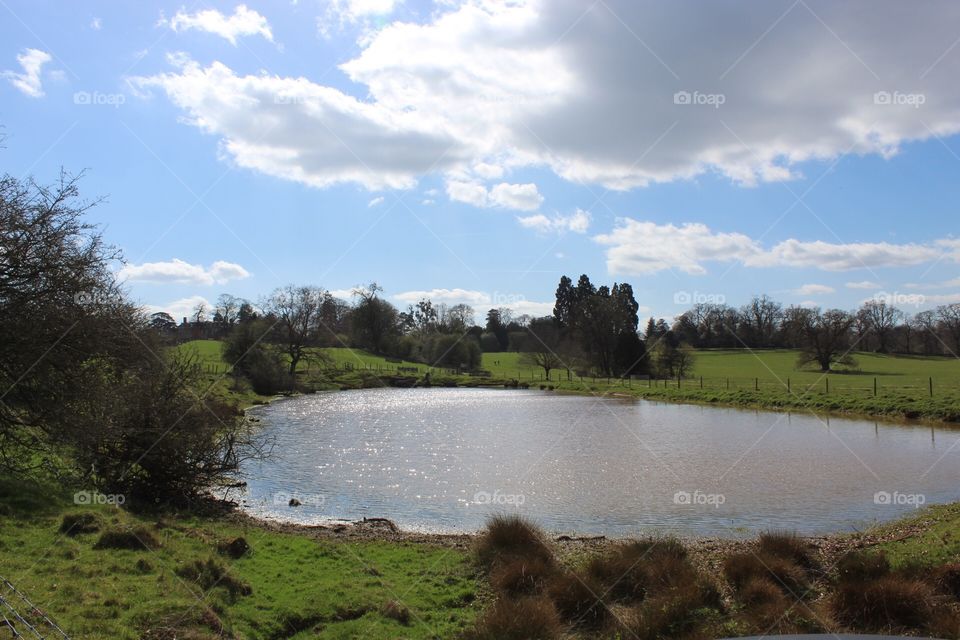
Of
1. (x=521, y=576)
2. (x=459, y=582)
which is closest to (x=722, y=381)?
(x=521, y=576)

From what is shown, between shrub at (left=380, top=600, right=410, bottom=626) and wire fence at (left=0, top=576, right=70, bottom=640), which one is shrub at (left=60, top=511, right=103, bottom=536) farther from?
shrub at (left=380, top=600, right=410, bottom=626)

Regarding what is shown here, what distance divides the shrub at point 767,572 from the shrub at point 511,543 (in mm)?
2933

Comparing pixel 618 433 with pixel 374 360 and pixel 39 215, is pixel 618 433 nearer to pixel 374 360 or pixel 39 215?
pixel 39 215

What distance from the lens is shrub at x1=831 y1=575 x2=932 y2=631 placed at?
8.17 m

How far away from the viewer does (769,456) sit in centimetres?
2469

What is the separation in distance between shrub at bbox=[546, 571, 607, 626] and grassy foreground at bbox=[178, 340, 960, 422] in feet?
53.8

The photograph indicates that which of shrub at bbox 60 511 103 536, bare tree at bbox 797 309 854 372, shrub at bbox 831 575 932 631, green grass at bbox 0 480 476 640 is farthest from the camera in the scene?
bare tree at bbox 797 309 854 372

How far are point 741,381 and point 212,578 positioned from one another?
194 feet

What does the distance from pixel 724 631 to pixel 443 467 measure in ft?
51.7

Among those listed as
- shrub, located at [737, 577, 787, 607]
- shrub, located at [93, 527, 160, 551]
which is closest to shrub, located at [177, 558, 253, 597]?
shrub, located at [93, 527, 160, 551]

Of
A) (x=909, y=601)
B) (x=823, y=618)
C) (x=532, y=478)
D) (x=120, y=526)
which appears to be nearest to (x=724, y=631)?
(x=823, y=618)

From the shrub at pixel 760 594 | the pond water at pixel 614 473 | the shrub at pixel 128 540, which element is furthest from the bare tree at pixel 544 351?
the shrub at pixel 128 540

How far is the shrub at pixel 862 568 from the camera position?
9.50 m

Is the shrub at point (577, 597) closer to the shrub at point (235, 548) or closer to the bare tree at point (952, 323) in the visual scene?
the shrub at point (235, 548)
